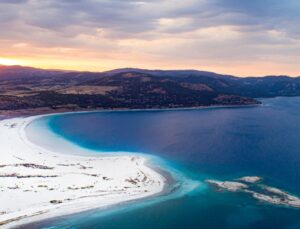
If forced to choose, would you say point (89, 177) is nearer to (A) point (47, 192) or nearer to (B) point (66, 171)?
(B) point (66, 171)

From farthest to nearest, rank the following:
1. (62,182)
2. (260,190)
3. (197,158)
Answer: (197,158) → (260,190) → (62,182)

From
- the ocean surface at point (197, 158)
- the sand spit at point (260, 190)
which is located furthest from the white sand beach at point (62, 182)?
the sand spit at point (260, 190)

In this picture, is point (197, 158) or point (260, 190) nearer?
point (260, 190)

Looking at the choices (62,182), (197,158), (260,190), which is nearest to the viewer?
(62,182)

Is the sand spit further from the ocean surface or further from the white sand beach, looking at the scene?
the white sand beach

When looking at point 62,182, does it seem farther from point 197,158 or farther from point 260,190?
point 197,158

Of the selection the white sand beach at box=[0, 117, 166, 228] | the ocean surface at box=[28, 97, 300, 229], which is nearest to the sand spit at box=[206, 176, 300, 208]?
the ocean surface at box=[28, 97, 300, 229]

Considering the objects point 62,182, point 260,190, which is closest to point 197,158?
point 260,190
